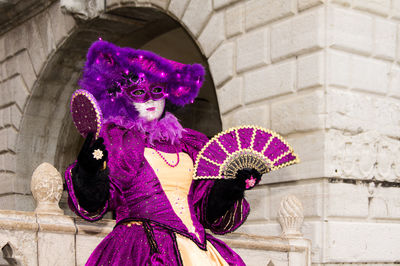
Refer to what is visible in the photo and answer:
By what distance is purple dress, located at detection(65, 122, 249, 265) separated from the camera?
3209 mm

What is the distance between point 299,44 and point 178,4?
1.55 metres

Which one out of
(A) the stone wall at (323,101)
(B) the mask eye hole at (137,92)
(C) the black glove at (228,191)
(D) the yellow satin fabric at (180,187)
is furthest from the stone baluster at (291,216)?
(B) the mask eye hole at (137,92)

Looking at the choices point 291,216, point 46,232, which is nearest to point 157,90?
point 46,232

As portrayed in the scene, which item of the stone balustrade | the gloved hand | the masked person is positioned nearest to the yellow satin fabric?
the masked person

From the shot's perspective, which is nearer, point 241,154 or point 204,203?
point 241,154

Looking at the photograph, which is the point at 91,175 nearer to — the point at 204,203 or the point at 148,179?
the point at 148,179

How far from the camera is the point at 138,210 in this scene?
3357 millimetres

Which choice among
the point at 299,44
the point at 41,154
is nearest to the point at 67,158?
the point at 41,154

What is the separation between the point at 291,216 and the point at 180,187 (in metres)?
1.31

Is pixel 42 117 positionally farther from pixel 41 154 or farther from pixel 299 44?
pixel 299 44

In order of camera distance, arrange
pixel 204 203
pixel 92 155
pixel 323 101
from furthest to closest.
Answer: pixel 323 101 < pixel 204 203 < pixel 92 155

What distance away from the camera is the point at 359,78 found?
198 inches

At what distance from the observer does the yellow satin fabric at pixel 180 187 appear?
331cm

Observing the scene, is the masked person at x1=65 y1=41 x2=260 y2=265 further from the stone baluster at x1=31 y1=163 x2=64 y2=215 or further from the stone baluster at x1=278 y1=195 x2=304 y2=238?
the stone baluster at x1=278 y1=195 x2=304 y2=238
